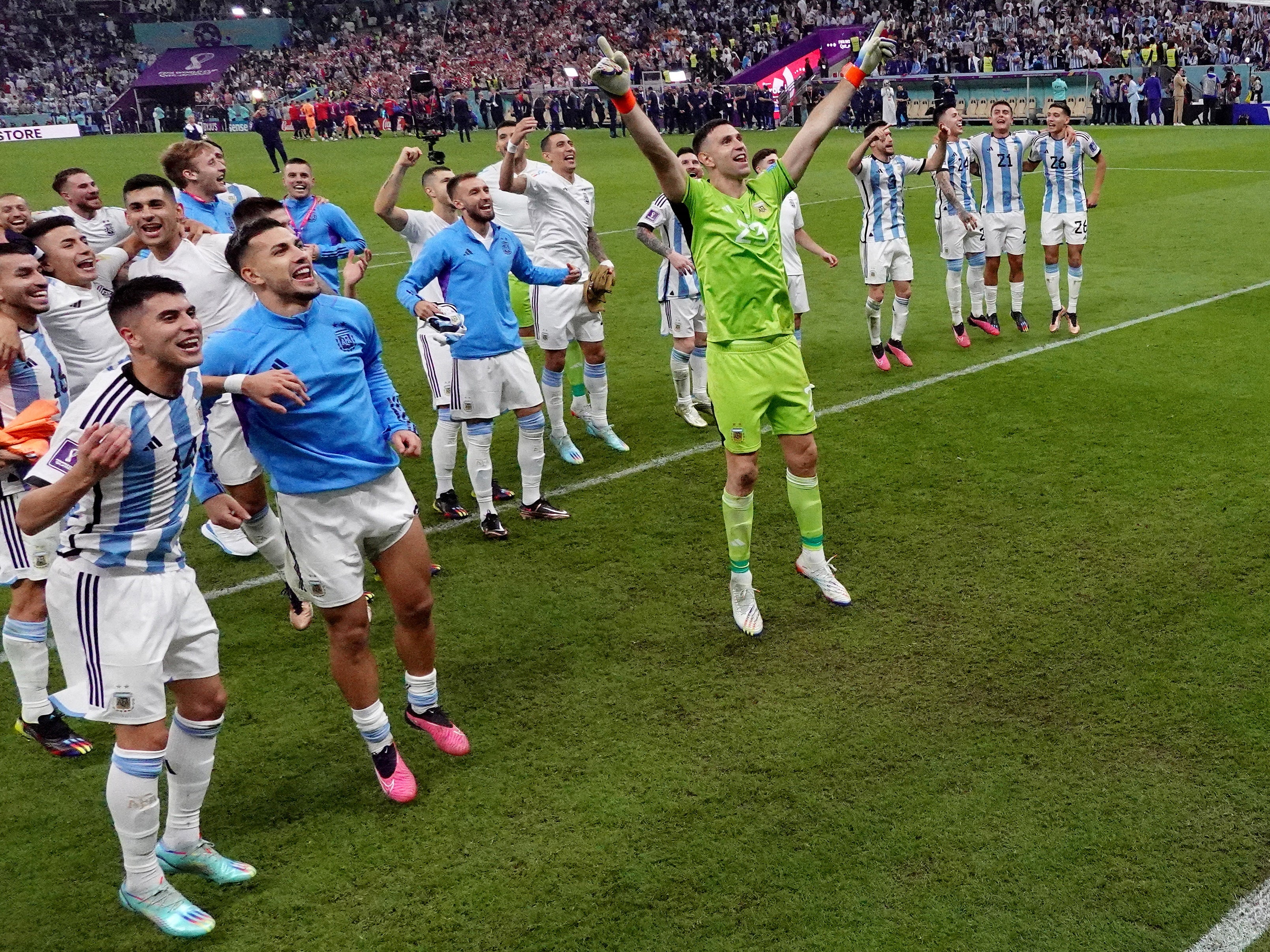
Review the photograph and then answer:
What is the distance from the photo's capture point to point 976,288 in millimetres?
12422

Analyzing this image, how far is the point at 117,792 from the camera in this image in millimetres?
4094

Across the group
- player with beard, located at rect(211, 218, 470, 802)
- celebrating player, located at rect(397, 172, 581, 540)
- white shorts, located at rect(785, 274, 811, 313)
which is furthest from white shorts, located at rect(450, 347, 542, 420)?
white shorts, located at rect(785, 274, 811, 313)

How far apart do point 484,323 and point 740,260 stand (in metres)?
2.13

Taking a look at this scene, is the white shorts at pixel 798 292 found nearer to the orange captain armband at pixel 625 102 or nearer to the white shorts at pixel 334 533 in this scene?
the orange captain armband at pixel 625 102

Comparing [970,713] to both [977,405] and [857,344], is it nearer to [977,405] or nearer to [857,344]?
[977,405]

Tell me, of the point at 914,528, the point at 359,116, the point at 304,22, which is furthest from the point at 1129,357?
the point at 304,22

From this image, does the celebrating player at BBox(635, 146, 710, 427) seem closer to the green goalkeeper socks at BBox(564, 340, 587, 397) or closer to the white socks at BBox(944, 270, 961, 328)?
the green goalkeeper socks at BBox(564, 340, 587, 397)

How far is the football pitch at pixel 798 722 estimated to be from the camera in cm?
419

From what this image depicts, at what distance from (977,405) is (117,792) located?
25.4ft

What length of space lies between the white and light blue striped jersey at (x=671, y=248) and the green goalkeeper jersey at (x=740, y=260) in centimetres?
276

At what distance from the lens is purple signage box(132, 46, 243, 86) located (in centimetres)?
5797

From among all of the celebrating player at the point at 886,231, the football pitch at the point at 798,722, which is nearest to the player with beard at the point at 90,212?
the football pitch at the point at 798,722

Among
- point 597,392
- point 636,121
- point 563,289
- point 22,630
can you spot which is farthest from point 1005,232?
point 22,630

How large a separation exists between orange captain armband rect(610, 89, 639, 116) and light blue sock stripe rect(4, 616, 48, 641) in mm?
3759
